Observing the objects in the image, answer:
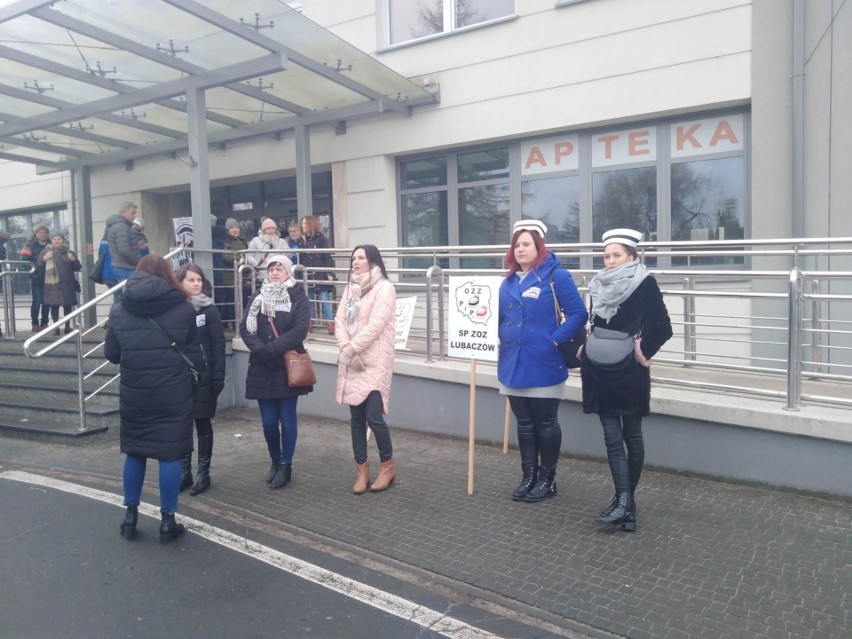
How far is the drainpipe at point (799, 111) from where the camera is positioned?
830 centimetres

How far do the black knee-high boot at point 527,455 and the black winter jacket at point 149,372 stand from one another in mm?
2417

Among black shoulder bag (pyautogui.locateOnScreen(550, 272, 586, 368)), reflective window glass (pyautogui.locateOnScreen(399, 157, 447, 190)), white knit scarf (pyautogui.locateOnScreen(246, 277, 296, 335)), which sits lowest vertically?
black shoulder bag (pyautogui.locateOnScreen(550, 272, 586, 368))

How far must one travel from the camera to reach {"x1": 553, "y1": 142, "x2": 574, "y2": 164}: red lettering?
10.1 m

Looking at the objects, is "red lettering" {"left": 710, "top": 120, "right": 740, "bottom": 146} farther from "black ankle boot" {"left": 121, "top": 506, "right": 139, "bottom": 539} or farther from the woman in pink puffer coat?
"black ankle boot" {"left": 121, "top": 506, "right": 139, "bottom": 539}

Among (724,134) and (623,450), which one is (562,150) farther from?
(623,450)

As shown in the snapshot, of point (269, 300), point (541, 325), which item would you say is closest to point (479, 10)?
point (269, 300)

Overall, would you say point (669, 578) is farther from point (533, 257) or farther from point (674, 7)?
point (674, 7)

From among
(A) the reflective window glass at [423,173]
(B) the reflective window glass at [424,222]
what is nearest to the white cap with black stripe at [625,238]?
(B) the reflective window glass at [424,222]

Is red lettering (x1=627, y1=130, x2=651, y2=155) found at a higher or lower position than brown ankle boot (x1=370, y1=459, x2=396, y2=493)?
higher

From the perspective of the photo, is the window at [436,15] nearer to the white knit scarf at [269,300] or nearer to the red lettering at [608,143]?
the red lettering at [608,143]

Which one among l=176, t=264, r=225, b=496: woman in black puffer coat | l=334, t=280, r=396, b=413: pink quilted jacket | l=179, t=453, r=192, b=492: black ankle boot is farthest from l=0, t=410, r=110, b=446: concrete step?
l=334, t=280, r=396, b=413: pink quilted jacket

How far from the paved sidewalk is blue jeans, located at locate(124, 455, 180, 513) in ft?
2.12

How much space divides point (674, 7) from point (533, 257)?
5.59 meters

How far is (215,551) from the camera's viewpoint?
4816 mm
